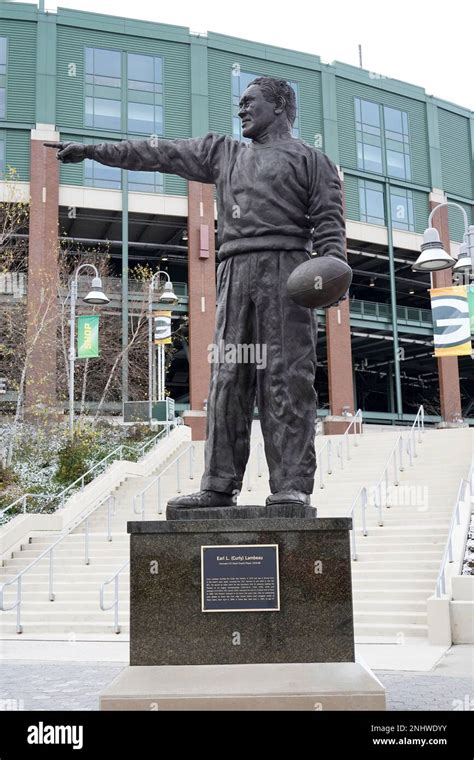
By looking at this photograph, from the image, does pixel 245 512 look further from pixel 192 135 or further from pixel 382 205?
pixel 382 205

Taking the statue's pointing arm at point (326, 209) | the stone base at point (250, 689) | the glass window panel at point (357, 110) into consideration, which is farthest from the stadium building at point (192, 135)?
the stone base at point (250, 689)

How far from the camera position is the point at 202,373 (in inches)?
1551

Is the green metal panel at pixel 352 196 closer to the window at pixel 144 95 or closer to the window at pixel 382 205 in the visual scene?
the window at pixel 382 205

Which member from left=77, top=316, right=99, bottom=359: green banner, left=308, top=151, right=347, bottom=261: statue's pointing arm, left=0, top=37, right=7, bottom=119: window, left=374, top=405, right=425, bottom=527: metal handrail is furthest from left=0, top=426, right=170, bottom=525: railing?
left=0, top=37, right=7, bottom=119: window

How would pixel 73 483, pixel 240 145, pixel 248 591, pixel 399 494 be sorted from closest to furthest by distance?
1. pixel 248 591
2. pixel 240 145
3. pixel 399 494
4. pixel 73 483

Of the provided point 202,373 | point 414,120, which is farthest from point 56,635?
point 414,120

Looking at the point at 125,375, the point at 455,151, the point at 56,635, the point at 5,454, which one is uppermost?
the point at 455,151

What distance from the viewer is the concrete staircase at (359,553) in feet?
41.1

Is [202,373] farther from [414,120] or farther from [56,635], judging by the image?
[56,635]

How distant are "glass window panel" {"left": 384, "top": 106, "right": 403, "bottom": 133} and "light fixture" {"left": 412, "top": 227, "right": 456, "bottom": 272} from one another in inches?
1291

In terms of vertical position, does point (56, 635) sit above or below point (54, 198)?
below

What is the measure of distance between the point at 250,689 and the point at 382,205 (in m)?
42.3
